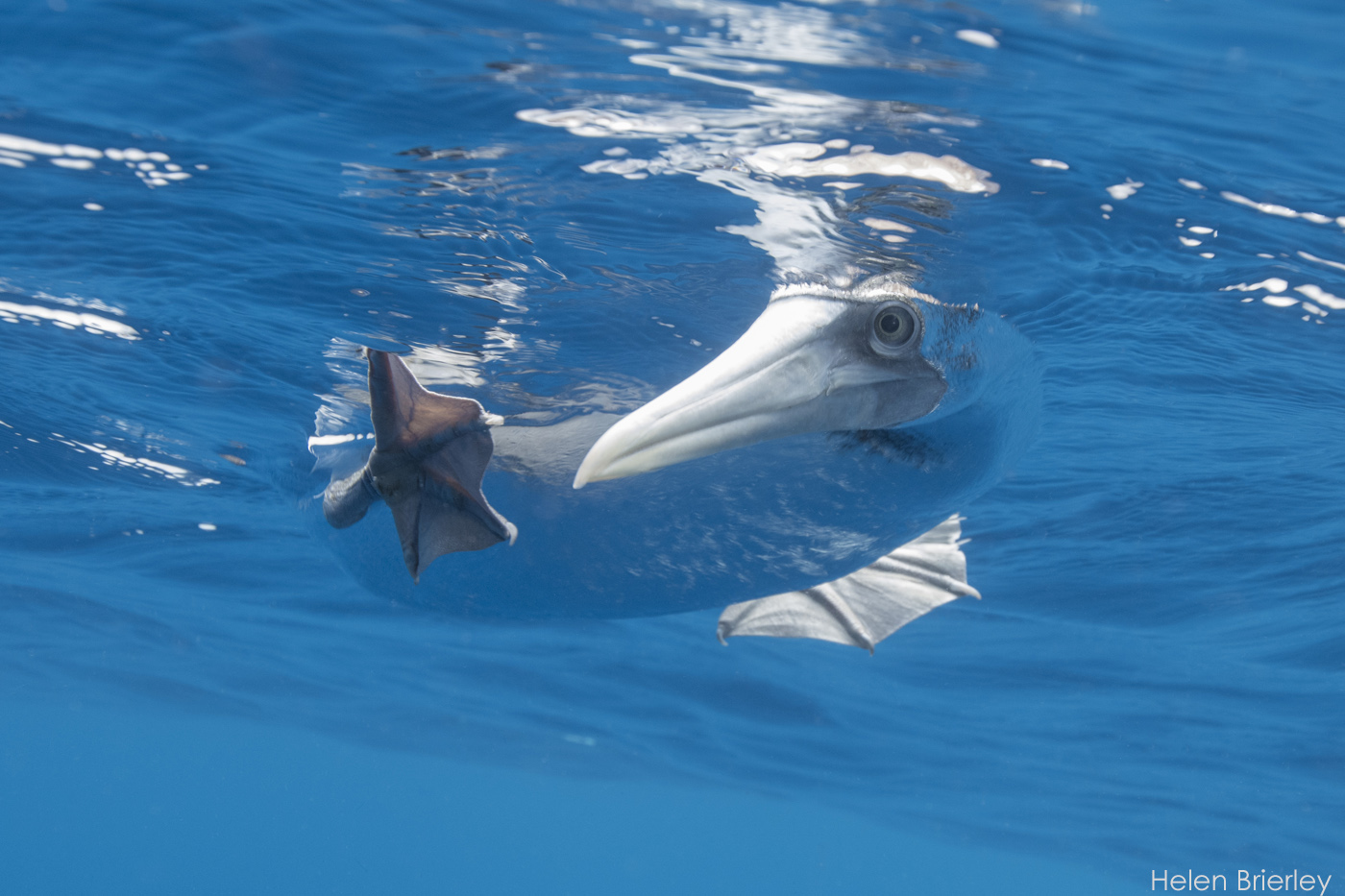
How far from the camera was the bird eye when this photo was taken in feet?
10.8

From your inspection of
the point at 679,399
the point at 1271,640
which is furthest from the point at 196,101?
the point at 1271,640

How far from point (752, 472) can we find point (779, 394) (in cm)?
58

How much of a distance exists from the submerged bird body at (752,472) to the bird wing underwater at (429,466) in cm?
2

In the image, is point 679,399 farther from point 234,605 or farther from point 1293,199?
point 234,605

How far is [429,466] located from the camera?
13.0 feet

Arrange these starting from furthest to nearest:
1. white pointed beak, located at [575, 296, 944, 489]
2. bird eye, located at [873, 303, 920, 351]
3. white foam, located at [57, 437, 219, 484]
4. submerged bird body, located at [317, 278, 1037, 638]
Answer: white foam, located at [57, 437, 219, 484]
bird eye, located at [873, 303, 920, 351]
submerged bird body, located at [317, 278, 1037, 638]
white pointed beak, located at [575, 296, 944, 489]

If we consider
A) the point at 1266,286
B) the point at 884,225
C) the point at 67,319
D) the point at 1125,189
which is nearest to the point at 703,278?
the point at 884,225

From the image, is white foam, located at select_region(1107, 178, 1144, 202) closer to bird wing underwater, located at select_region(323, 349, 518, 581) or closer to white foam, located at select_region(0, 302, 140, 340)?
bird wing underwater, located at select_region(323, 349, 518, 581)

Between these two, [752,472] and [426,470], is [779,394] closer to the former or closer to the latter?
[752,472]

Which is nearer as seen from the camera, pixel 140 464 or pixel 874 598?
pixel 874 598

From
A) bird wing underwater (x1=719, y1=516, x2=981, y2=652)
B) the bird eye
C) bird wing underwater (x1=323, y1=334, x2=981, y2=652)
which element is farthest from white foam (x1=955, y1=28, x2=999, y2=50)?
bird wing underwater (x1=323, y1=334, x2=981, y2=652)

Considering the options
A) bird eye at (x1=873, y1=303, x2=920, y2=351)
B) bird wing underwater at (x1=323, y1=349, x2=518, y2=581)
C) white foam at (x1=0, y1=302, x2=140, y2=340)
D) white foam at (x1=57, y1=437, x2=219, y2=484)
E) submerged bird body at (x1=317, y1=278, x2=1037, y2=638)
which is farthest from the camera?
white foam at (x1=57, y1=437, x2=219, y2=484)

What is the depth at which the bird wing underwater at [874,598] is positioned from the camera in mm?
5613

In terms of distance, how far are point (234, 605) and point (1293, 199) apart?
16.1 metres
